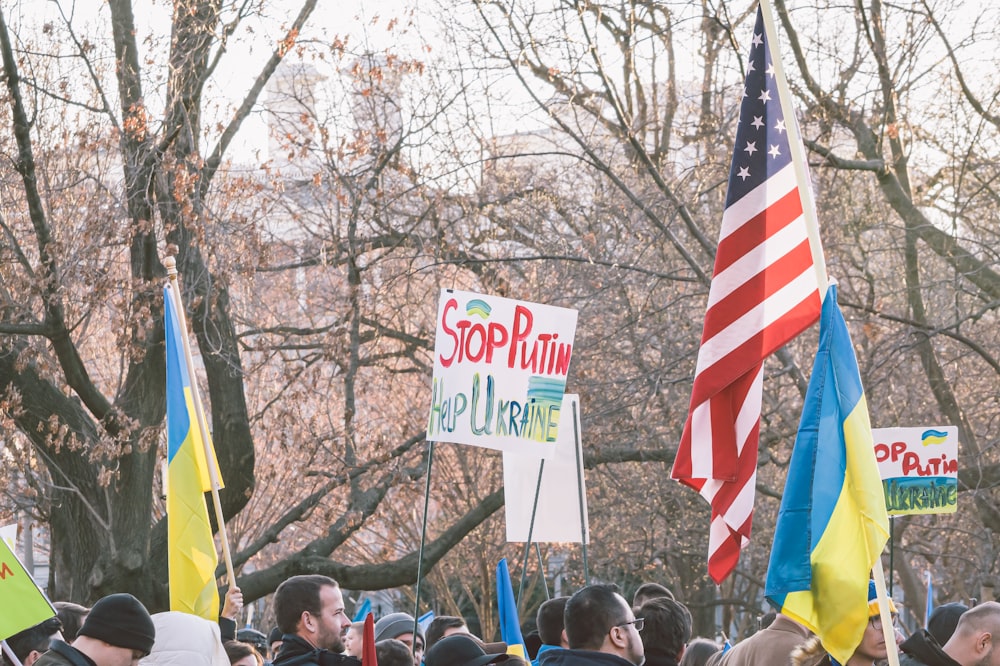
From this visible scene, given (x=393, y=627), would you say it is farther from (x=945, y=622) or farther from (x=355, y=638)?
(x=945, y=622)

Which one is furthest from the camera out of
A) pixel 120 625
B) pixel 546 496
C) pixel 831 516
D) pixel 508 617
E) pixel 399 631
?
pixel 546 496

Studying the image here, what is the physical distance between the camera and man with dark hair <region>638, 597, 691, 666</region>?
239 inches

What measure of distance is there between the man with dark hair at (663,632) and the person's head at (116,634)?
6.84 ft

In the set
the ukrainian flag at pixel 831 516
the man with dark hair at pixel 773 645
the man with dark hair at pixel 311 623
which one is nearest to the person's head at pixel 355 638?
the man with dark hair at pixel 311 623

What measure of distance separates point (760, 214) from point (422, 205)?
10.7m

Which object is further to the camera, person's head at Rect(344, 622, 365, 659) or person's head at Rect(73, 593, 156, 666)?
person's head at Rect(344, 622, 365, 659)

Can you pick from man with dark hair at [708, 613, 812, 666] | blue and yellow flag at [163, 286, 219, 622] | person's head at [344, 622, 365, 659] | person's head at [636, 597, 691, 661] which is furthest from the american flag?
blue and yellow flag at [163, 286, 219, 622]

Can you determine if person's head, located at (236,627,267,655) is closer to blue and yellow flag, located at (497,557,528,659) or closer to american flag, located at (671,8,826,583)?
blue and yellow flag, located at (497,557,528,659)

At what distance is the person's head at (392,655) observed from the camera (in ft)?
21.6

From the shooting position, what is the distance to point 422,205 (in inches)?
666

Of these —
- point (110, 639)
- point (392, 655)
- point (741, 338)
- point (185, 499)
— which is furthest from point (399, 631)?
point (110, 639)

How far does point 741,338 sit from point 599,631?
5.21 feet

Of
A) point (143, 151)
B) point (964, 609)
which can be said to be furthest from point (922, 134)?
point (964, 609)

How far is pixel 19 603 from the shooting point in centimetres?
675
